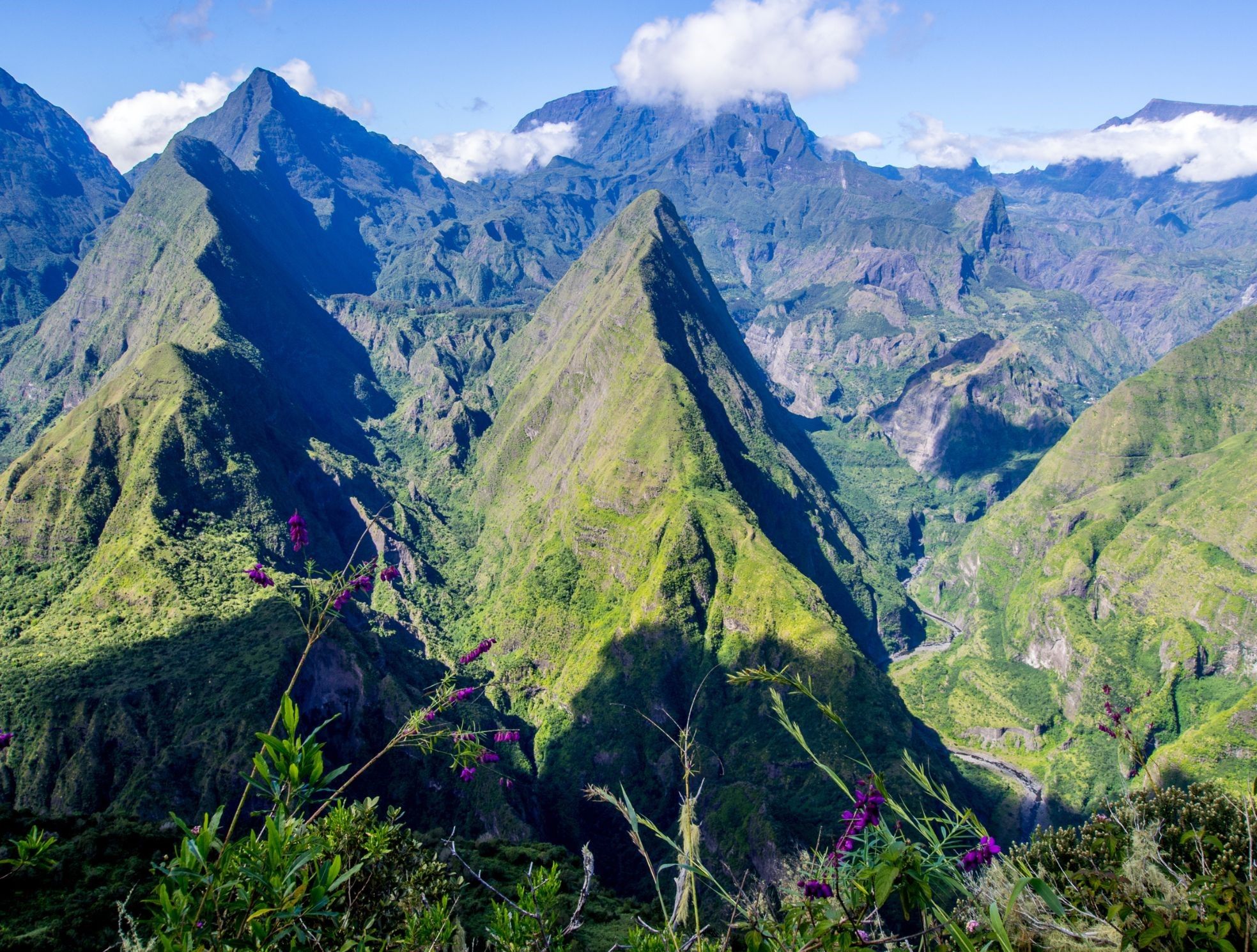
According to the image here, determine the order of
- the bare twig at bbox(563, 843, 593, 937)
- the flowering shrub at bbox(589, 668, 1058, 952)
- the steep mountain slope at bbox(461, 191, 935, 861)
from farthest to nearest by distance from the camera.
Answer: the steep mountain slope at bbox(461, 191, 935, 861) → the bare twig at bbox(563, 843, 593, 937) → the flowering shrub at bbox(589, 668, 1058, 952)

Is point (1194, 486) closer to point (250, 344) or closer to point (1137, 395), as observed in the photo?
point (1137, 395)

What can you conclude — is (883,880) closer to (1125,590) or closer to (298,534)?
(298,534)

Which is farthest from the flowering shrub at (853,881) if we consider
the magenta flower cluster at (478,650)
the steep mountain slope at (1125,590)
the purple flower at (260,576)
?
the steep mountain slope at (1125,590)

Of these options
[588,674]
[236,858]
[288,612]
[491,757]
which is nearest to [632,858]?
[588,674]

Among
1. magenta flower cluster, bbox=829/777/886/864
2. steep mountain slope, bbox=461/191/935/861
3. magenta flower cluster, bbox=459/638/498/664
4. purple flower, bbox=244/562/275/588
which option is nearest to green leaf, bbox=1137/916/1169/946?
magenta flower cluster, bbox=829/777/886/864

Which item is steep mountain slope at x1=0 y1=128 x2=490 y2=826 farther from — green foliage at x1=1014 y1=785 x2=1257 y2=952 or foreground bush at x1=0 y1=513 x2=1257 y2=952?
green foliage at x1=1014 y1=785 x2=1257 y2=952

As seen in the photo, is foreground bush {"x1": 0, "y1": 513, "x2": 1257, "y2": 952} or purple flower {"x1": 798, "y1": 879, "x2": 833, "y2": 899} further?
purple flower {"x1": 798, "y1": 879, "x2": 833, "y2": 899}

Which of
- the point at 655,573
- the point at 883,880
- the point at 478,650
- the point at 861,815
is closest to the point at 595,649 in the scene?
the point at 655,573
